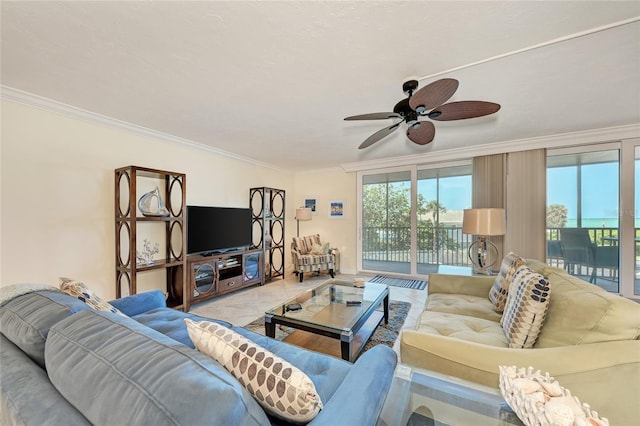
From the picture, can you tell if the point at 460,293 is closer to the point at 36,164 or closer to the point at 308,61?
the point at 308,61

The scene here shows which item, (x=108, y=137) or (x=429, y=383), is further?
(x=108, y=137)

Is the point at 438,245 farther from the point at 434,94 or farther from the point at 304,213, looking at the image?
the point at 434,94

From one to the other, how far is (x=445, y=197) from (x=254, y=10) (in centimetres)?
421

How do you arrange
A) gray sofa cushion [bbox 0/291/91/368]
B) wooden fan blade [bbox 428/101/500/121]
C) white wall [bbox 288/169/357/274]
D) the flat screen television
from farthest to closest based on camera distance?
white wall [bbox 288/169/357/274]
the flat screen television
wooden fan blade [bbox 428/101/500/121]
gray sofa cushion [bbox 0/291/91/368]

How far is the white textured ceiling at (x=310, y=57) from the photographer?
4.47ft

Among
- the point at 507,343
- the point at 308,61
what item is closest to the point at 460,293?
the point at 507,343

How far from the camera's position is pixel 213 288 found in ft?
11.5

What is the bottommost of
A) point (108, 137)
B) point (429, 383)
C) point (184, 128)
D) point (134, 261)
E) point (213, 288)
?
point (213, 288)

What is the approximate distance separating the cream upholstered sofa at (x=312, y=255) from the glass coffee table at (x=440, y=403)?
11.4 ft

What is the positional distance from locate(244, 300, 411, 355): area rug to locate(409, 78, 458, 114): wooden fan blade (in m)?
2.00

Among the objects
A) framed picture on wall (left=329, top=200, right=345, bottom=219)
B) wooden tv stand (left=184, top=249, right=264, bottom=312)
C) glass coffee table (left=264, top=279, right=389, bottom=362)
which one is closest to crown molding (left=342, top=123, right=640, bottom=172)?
framed picture on wall (left=329, top=200, right=345, bottom=219)

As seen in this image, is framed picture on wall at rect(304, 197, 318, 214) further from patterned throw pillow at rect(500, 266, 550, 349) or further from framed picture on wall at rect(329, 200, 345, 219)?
patterned throw pillow at rect(500, 266, 550, 349)

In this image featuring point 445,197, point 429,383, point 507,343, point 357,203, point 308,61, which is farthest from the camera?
point 357,203

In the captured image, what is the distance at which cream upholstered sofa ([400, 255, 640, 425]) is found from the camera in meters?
0.96
